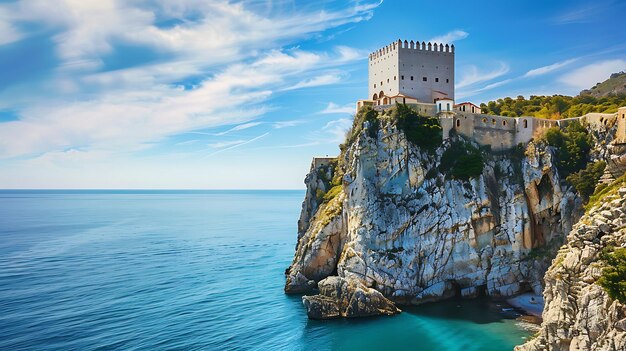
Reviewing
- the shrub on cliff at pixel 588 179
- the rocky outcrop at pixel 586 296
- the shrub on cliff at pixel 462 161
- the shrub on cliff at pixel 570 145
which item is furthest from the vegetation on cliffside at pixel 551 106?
the rocky outcrop at pixel 586 296

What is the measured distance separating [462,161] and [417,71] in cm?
1372

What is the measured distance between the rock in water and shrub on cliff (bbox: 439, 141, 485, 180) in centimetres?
1444

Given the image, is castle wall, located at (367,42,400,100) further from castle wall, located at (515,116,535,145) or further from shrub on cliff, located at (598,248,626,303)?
shrub on cliff, located at (598,248,626,303)

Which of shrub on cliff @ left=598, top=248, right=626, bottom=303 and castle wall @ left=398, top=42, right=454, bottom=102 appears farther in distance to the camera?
castle wall @ left=398, top=42, right=454, bottom=102

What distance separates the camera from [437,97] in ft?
172

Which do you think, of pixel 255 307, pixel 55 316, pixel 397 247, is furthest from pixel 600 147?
pixel 55 316

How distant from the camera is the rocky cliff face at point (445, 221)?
4084 centimetres

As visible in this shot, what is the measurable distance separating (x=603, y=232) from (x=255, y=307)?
29.1 meters

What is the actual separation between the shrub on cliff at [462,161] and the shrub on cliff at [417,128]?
1.70m

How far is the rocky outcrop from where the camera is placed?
2297 centimetres

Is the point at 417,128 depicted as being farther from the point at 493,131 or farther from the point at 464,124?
the point at 493,131

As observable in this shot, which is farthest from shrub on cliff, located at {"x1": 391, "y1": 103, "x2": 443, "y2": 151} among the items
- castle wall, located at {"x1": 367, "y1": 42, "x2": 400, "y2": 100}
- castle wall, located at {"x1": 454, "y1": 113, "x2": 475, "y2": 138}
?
castle wall, located at {"x1": 367, "y1": 42, "x2": 400, "y2": 100}

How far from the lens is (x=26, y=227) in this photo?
101 meters

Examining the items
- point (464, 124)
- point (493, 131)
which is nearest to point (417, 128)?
point (464, 124)
